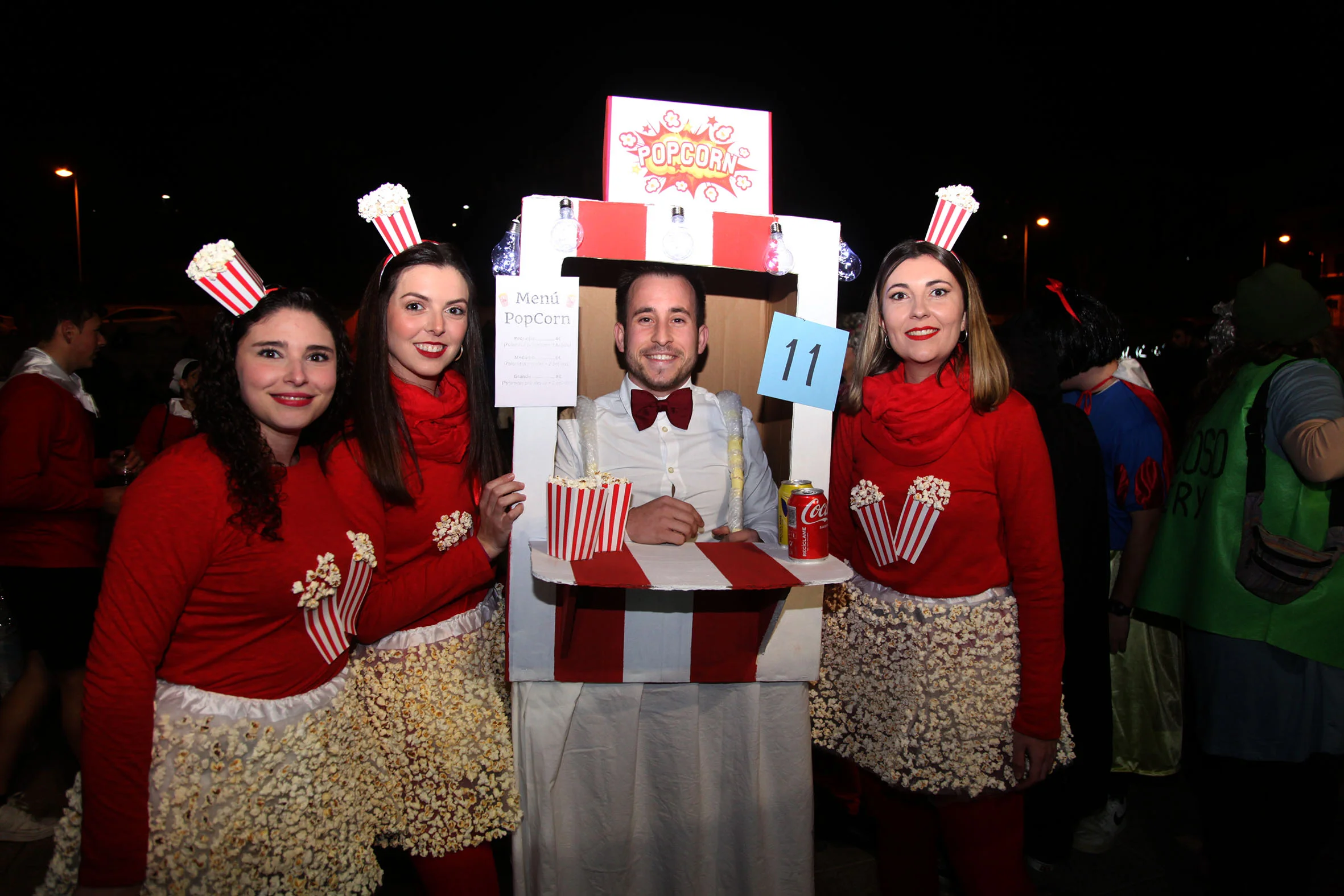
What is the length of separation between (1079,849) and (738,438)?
2.28 m

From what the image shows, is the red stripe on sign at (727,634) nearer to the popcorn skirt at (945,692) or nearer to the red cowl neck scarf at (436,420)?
the popcorn skirt at (945,692)

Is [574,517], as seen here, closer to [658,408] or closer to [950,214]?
[658,408]

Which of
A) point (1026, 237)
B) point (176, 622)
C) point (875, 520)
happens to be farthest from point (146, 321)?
point (1026, 237)

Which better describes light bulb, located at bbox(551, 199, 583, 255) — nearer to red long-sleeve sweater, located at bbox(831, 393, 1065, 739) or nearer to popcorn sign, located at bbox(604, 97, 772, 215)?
popcorn sign, located at bbox(604, 97, 772, 215)

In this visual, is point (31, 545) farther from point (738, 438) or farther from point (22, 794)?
point (738, 438)

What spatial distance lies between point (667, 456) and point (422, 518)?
2.33 ft

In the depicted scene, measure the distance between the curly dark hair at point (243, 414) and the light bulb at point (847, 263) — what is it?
1249 millimetres

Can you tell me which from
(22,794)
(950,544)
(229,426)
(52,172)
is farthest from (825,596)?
(52,172)

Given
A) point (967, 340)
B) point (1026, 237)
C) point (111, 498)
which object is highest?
point (1026, 237)

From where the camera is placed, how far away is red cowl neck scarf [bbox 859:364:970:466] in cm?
193

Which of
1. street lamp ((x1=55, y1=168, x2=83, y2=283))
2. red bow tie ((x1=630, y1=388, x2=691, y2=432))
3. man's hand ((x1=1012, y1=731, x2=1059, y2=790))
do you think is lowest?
man's hand ((x1=1012, y1=731, x2=1059, y2=790))

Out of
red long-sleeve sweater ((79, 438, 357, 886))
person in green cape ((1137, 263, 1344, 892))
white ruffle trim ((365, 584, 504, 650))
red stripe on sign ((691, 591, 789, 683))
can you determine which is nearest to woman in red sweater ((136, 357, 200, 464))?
white ruffle trim ((365, 584, 504, 650))

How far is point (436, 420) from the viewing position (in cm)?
193

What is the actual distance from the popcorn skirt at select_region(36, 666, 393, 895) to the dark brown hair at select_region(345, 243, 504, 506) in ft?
1.82
